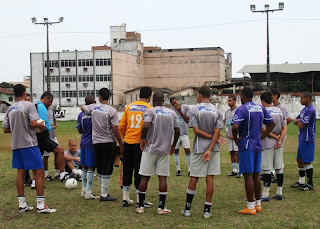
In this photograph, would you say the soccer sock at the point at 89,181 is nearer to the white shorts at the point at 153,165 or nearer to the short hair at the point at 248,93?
the white shorts at the point at 153,165

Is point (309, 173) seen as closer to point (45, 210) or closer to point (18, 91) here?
point (45, 210)

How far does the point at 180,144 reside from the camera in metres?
13.1

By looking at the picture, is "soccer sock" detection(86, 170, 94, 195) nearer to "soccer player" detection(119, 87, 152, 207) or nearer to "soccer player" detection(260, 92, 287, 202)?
"soccer player" detection(119, 87, 152, 207)

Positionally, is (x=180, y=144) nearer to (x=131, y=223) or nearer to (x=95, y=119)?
(x=95, y=119)

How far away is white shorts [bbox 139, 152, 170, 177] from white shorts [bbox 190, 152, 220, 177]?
59 cm

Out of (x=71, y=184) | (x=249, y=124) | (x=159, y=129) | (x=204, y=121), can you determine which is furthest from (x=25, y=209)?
(x=249, y=124)

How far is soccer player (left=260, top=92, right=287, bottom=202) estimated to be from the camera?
9.12 m

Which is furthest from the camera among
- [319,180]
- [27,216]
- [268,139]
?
[319,180]

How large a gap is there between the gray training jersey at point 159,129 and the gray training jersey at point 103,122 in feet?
4.04

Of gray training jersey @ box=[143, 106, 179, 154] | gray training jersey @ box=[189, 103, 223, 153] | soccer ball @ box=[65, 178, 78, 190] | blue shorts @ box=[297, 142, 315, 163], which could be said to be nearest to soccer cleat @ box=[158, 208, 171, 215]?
gray training jersey @ box=[143, 106, 179, 154]

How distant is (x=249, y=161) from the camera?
791 cm

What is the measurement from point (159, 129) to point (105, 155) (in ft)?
5.74

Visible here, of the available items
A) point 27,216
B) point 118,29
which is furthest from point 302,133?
point 118,29

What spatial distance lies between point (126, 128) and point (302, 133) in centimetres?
455
